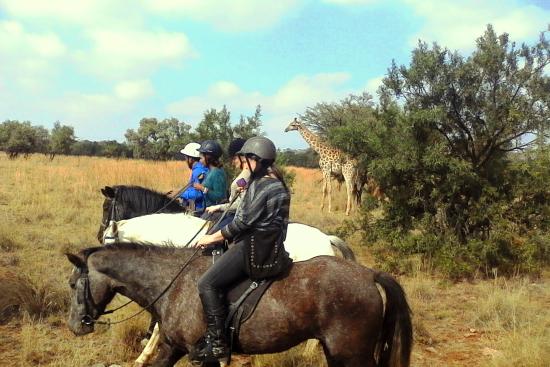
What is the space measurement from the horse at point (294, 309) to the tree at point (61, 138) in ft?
158

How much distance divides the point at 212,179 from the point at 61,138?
46.2 metres

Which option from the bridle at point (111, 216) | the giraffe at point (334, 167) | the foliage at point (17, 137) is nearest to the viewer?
the bridle at point (111, 216)

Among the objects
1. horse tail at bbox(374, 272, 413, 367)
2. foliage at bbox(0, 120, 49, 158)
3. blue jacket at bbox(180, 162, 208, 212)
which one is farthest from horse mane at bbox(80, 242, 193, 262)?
foliage at bbox(0, 120, 49, 158)

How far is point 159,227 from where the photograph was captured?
6.46 meters

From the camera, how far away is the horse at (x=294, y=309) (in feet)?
12.9

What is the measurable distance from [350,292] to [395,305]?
39 centimetres

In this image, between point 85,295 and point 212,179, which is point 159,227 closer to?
point 212,179

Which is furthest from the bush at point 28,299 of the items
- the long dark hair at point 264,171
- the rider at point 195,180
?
the long dark hair at point 264,171

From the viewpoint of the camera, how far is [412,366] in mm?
5859

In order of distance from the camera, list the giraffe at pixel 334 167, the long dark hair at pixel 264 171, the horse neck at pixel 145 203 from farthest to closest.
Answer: the giraffe at pixel 334 167 → the horse neck at pixel 145 203 → the long dark hair at pixel 264 171

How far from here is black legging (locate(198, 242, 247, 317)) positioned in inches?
157

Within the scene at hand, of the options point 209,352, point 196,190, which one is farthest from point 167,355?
point 196,190

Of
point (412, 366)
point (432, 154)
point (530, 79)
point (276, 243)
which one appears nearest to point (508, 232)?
point (432, 154)

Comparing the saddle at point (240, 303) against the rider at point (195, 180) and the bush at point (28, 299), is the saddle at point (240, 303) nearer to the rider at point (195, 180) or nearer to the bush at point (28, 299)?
the rider at point (195, 180)
